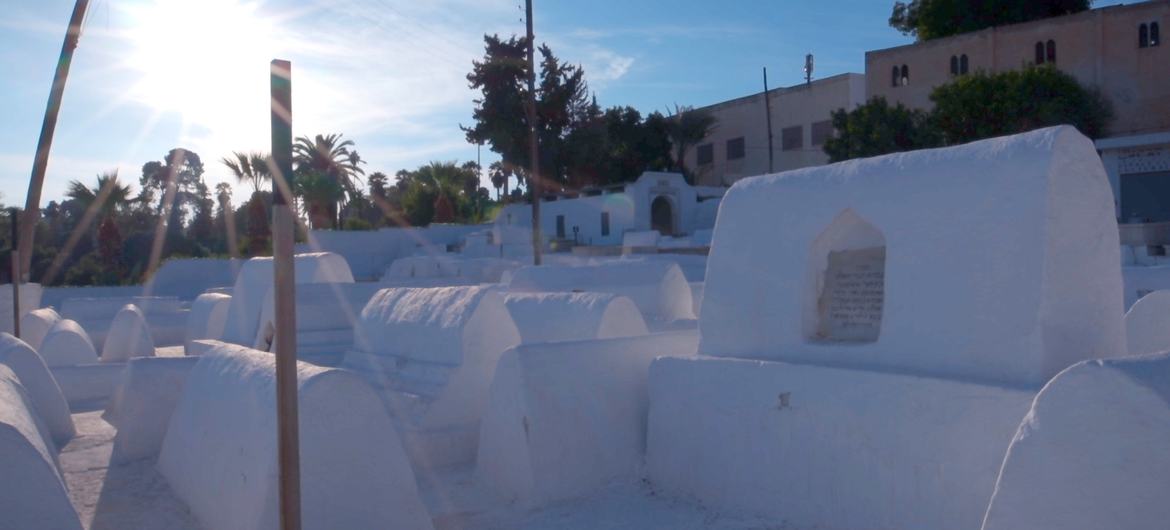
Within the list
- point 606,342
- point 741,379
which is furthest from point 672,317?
point 741,379

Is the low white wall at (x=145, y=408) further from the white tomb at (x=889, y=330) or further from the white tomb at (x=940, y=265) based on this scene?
the white tomb at (x=940, y=265)

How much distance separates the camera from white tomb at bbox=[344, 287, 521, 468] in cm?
889

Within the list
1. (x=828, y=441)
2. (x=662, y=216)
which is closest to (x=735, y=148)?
(x=662, y=216)

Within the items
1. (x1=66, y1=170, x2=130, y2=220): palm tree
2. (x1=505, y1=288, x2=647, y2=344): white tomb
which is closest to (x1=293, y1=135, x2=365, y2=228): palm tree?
(x1=66, y1=170, x2=130, y2=220): palm tree

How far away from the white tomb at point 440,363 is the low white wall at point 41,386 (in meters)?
3.06

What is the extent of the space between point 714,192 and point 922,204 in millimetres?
30547

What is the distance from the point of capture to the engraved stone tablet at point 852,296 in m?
7.04

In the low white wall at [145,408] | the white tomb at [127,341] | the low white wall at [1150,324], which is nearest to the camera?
the low white wall at [1150,324]

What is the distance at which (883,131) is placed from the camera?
92.3 feet

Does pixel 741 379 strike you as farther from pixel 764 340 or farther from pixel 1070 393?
pixel 1070 393

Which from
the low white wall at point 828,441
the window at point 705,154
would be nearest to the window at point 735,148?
the window at point 705,154

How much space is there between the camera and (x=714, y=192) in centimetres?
3675

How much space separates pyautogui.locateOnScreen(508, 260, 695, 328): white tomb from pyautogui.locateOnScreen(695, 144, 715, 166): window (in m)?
29.3

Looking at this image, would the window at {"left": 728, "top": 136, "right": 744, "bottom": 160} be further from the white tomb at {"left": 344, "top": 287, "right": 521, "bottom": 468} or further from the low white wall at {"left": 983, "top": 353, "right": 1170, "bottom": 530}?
the low white wall at {"left": 983, "top": 353, "right": 1170, "bottom": 530}
